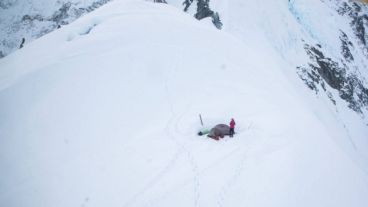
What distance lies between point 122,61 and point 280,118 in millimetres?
6622

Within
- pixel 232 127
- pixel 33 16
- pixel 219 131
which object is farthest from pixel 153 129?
pixel 33 16

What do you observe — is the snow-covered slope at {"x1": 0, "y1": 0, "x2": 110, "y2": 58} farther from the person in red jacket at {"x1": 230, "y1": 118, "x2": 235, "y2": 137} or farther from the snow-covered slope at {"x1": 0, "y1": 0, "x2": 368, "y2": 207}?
the person in red jacket at {"x1": 230, "y1": 118, "x2": 235, "y2": 137}

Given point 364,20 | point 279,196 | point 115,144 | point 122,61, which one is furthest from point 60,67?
point 364,20

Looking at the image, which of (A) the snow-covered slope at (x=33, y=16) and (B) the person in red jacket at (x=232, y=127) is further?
(A) the snow-covered slope at (x=33, y=16)

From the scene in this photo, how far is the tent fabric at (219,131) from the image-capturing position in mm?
9680

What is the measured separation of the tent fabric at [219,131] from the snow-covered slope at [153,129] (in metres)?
0.20

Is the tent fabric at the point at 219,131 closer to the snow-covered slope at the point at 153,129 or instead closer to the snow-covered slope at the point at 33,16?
the snow-covered slope at the point at 153,129

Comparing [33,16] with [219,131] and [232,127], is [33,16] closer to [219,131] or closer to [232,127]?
[219,131]

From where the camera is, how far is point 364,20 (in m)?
39.8

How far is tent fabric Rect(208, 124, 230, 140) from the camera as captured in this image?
9.68 meters

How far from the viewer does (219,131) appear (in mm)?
9695

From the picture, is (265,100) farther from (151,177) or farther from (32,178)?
(32,178)

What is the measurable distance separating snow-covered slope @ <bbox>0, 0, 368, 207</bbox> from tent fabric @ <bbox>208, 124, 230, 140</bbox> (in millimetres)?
201

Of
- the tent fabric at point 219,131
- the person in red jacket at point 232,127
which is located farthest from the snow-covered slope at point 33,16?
the person in red jacket at point 232,127
